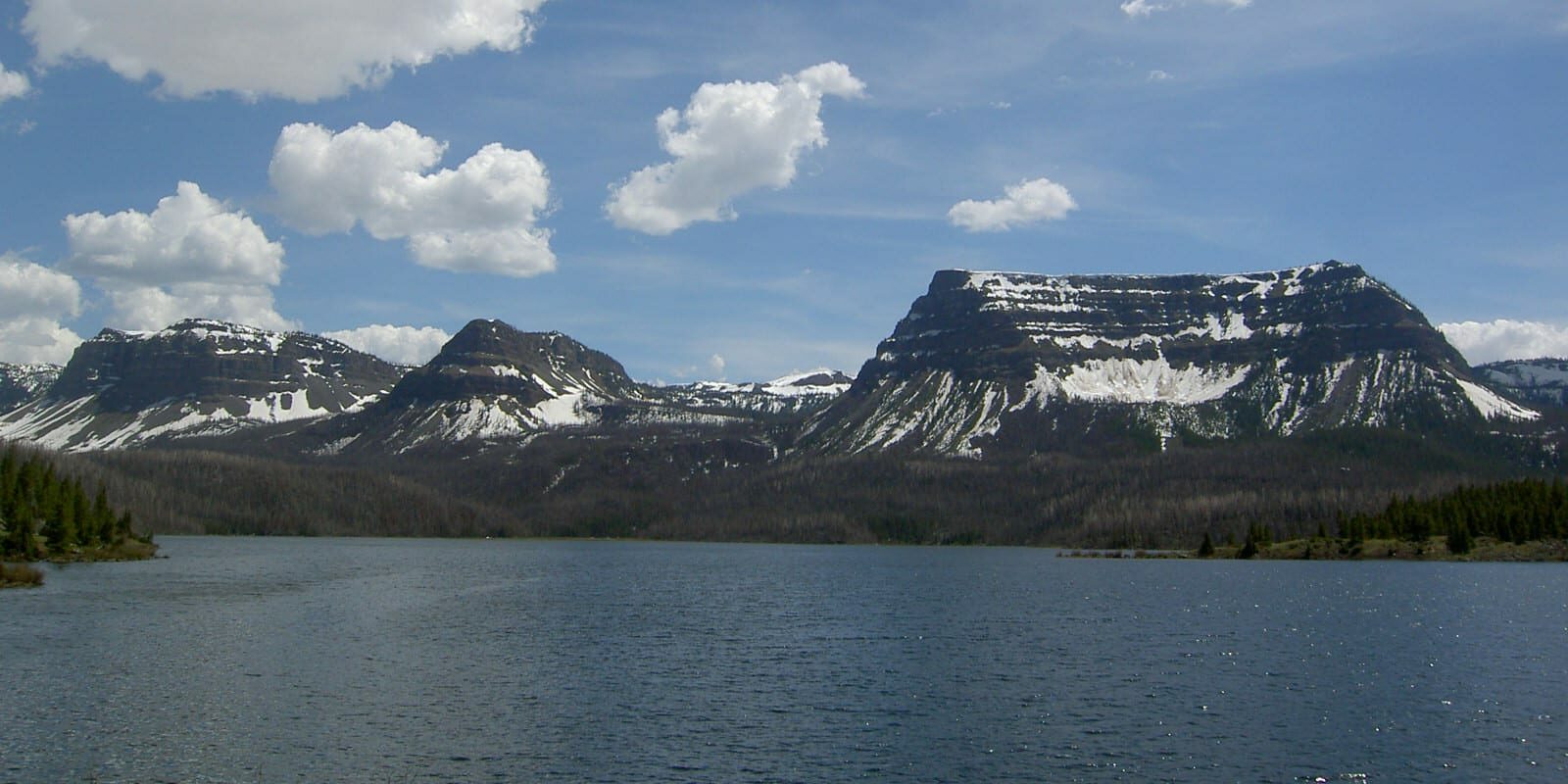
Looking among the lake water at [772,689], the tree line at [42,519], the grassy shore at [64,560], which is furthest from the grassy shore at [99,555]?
the lake water at [772,689]

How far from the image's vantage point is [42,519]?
7200 inches

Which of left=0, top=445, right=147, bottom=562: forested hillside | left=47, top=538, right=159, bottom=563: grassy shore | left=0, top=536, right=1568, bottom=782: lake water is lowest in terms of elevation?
left=0, top=536, right=1568, bottom=782: lake water

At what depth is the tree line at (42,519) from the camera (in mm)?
162125

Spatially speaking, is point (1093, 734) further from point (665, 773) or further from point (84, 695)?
point (84, 695)

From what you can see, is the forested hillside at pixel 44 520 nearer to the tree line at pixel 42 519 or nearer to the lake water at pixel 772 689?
the tree line at pixel 42 519

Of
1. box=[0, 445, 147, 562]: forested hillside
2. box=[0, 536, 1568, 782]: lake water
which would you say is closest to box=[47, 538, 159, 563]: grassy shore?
box=[0, 445, 147, 562]: forested hillside

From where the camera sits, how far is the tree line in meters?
162

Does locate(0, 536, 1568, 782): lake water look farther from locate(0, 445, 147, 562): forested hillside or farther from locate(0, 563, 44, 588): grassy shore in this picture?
locate(0, 445, 147, 562): forested hillside

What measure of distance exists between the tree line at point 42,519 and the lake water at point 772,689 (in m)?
35.8

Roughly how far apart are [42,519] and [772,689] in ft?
495

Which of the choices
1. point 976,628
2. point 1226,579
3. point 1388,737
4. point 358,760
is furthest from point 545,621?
point 1226,579

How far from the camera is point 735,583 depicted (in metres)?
176

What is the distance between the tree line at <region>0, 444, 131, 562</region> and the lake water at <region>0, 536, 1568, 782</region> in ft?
117

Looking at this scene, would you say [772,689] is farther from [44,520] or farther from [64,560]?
[44,520]
